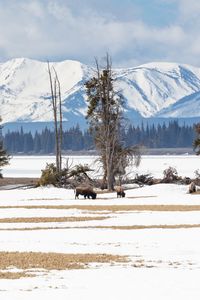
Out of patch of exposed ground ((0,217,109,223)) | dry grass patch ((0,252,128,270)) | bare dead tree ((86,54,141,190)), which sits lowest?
patch of exposed ground ((0,217,109,223))

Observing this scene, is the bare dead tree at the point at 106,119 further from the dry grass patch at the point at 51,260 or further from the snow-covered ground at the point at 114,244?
the dry grass patch at the point at 51,260

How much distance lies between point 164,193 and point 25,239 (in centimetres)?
3295

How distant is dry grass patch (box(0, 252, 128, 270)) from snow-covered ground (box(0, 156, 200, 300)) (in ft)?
1.58

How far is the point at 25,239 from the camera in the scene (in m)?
28.1

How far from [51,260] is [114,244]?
4.79 metres

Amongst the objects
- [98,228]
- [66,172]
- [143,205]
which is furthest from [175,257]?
[66,172]

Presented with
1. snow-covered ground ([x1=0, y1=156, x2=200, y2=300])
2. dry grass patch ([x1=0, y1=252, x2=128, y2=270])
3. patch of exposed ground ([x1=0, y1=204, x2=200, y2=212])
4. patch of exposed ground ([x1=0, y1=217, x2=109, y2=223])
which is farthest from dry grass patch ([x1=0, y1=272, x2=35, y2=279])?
patch of exposed ground ([x1=0, y1=204, x2=200, y2=212])

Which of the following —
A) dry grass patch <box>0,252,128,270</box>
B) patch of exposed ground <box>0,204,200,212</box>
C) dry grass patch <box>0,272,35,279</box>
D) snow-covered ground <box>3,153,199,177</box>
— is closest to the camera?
dry grass patch <box>0,272,35,279</box>

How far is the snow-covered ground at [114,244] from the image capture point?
55.1 feet

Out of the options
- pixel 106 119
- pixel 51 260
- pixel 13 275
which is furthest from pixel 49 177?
pixel 13 275

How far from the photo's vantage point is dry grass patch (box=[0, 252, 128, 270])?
20.7 meters

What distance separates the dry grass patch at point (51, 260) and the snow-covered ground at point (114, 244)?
0.48 m

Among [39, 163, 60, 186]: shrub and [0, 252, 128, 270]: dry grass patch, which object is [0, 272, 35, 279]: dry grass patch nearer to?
[0, 252, 128, 270]: dry grass patch

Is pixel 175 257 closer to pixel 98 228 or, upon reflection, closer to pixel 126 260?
pixel 126 260
